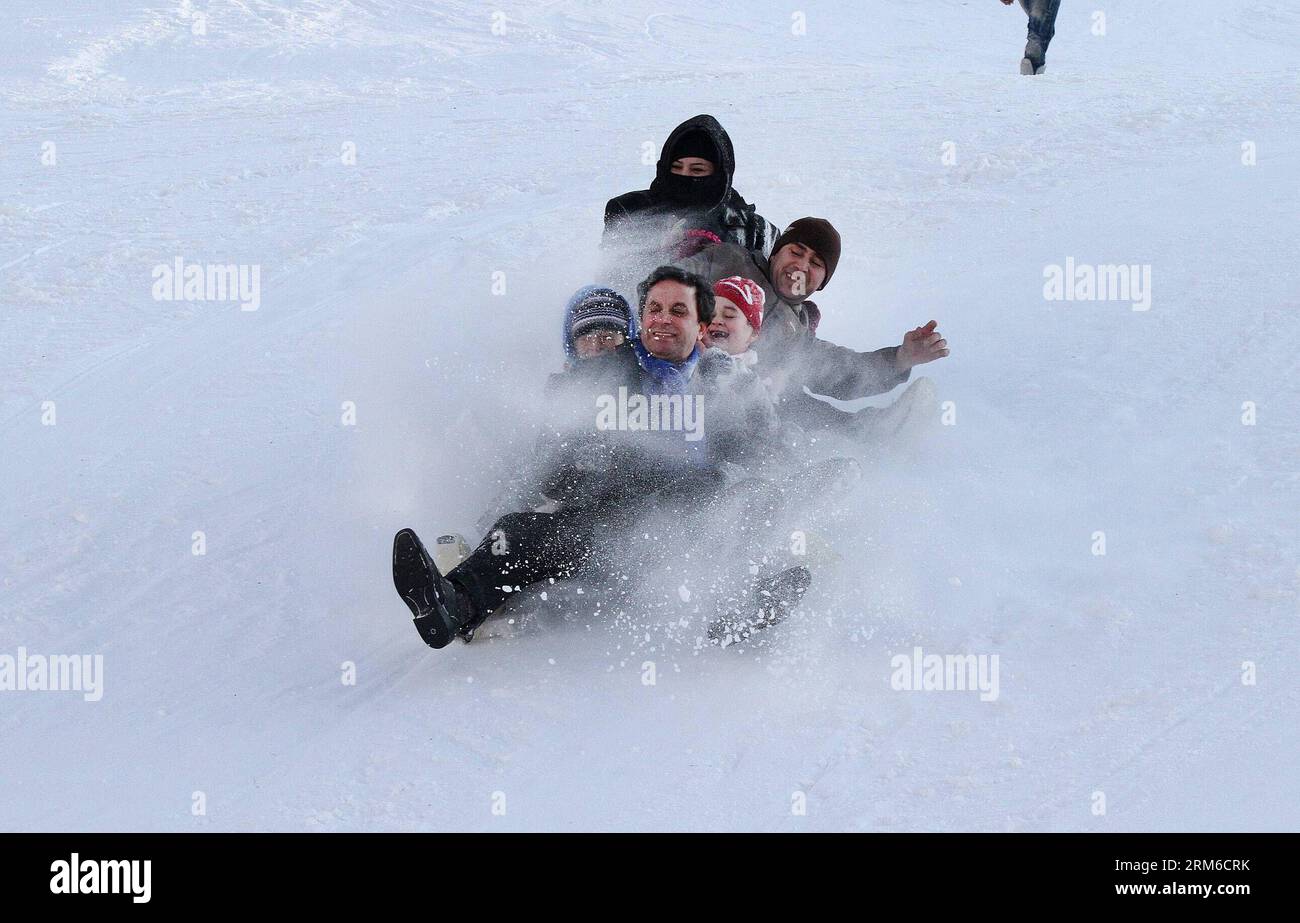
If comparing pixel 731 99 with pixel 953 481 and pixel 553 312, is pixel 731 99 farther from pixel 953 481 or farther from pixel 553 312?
pixel 953 481

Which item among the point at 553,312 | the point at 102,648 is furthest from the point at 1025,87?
the point at 102,648

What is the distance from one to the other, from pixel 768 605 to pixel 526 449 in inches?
49.0

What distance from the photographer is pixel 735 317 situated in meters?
4.07

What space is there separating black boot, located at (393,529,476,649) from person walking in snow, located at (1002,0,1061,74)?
7983 mm

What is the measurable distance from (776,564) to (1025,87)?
21.7 ft

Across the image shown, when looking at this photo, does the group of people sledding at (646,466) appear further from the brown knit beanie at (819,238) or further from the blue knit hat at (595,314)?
the brown knit beanie at (819,238)

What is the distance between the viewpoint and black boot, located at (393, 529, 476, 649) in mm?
3260

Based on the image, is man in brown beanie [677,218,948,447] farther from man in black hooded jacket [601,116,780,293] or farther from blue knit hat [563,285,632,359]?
blue knit hat [563,285,632,359]

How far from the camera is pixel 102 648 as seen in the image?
12.5 ft

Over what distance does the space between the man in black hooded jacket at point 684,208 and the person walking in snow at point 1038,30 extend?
18.3ft

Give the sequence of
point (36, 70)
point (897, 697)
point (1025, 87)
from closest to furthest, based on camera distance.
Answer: point (897, 697) → point (1025, 87) → point (36, 70)

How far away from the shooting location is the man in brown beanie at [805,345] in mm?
4672

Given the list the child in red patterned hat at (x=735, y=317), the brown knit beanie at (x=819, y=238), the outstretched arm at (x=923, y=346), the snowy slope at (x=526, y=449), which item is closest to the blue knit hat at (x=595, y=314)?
the child in red patterned hat at (x=735, y=317)

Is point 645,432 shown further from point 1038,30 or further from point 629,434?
point 1038,30
